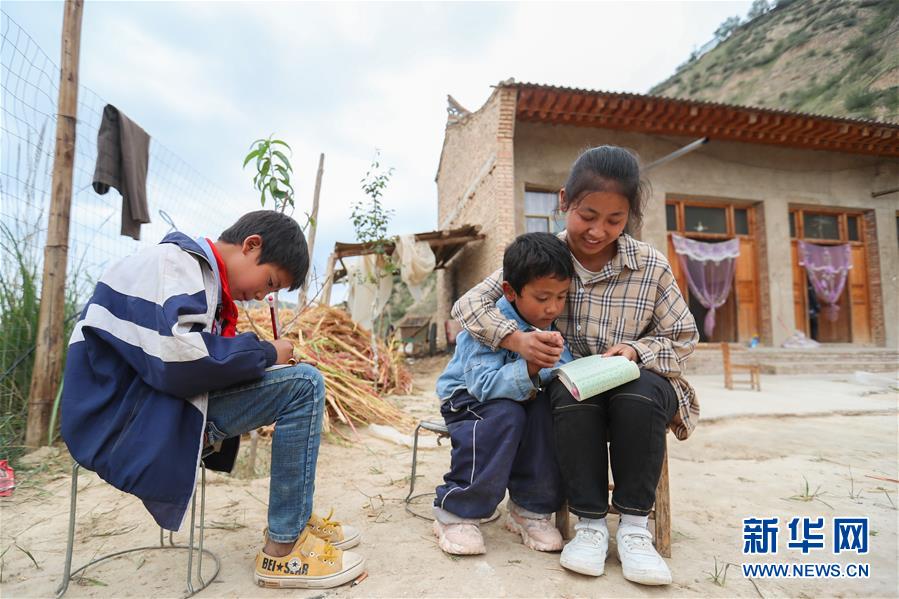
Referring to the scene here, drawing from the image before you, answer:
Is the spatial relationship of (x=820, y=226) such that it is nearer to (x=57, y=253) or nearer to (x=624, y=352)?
(x=624, y=352)

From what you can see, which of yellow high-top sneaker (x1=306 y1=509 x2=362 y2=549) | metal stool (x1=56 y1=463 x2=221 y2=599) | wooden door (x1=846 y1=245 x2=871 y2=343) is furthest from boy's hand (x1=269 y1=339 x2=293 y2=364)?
wooden door (x1=846 y1=245 x2=871 y2=343)

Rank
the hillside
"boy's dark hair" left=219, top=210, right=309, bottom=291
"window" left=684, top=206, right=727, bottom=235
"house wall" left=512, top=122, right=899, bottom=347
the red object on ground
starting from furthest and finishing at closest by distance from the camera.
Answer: "window" left=684, top=206, right=727, bottom=235 → "house wall" left=512, top=122, right=899, bottom=347 → the red object on ground → the hillside → "boy's dark hair" left=219, top=210, right=309, bottom=291

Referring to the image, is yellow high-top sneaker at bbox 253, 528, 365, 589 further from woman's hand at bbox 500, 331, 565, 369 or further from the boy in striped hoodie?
woman's hand at bbox 500, 331, 565, 369

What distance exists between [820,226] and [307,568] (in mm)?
11996

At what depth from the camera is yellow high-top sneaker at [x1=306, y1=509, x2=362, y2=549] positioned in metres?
1.56

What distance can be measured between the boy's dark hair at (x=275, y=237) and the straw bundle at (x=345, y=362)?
66.7 inches

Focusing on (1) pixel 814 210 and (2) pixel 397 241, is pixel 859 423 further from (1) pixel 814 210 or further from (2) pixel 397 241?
(1) pixel 814 210

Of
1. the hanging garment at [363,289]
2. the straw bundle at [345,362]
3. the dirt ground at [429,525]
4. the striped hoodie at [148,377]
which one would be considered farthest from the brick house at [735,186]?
the striped hoodie at [148,377]

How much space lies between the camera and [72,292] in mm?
3160

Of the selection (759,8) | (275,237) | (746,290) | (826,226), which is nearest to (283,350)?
(275,237)

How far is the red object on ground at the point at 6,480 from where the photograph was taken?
229cm

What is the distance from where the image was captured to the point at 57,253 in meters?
2.89

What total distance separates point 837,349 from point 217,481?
433 inches

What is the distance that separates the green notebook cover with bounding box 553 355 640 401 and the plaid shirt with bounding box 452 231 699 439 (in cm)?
24
